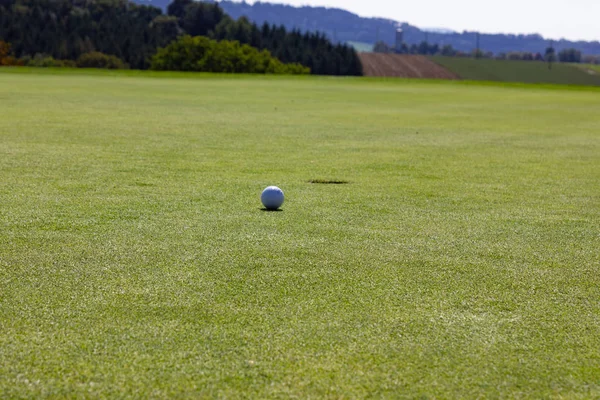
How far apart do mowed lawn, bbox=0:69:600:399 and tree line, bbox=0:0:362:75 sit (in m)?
105

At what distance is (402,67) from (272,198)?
376 ft

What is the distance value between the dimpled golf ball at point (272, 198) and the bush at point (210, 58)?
8456 centimetres

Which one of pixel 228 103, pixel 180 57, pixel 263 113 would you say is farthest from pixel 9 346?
pixel 180 57

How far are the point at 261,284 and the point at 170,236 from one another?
4.67ft

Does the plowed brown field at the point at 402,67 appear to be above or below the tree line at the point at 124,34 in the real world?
below

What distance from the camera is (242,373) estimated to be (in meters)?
3.12

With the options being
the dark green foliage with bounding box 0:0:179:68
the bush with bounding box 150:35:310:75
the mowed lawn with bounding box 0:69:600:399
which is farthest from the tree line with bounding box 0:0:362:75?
the mowed lawn with bounding box 0:69:600:399

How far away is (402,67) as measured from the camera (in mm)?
117812

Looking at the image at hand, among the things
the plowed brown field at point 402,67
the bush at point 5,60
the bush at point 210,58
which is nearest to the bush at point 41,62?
the bush at point 5,60

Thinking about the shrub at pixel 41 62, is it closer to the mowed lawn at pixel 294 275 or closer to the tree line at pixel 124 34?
the tree line at pixel 124 34

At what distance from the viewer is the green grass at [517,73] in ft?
335

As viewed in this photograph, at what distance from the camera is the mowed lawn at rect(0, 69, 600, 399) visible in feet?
10.4

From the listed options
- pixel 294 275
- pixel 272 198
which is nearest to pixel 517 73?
pixel 272 198

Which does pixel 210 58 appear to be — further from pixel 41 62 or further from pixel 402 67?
pixel 402 67
